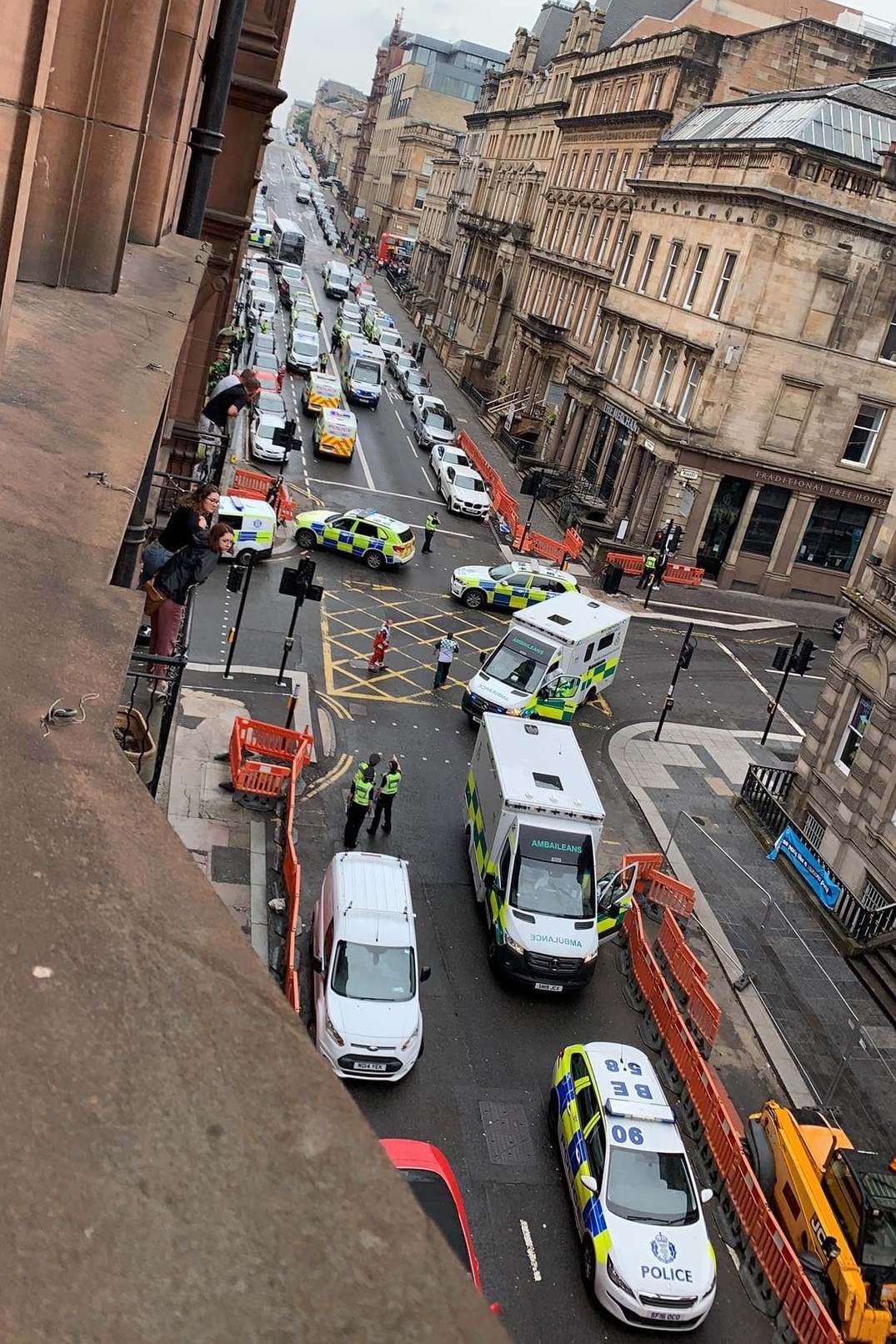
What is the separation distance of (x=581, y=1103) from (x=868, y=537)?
1413 inches

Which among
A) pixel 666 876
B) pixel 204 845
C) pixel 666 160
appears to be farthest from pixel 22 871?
pixel 666 160

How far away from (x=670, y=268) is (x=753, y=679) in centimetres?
1951

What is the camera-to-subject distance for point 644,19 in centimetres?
6375

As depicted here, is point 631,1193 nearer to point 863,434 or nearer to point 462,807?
point 462,807

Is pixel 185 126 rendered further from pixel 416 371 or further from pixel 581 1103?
pixel 416 371

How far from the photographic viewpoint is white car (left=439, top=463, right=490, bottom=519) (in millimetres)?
47062

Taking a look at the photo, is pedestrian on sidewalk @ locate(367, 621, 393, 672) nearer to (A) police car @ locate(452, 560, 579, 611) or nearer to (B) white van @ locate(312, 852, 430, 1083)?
(A) police car @ locate(452, 560, 579, 611)

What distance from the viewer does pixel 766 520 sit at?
4541 centimetres

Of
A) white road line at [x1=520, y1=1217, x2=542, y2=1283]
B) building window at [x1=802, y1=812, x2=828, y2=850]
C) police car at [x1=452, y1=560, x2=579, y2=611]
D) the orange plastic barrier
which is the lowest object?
white road line at [x1=520, y1=1217, x2=542, y2=1283]

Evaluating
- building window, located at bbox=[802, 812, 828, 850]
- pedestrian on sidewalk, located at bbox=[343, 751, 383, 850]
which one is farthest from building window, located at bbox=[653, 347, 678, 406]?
pedestrian on sidewalk, located at bbox=[343, 751, 383, 850]

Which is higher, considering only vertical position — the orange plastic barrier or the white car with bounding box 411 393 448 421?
the white car with bounding box 411 393 448 421

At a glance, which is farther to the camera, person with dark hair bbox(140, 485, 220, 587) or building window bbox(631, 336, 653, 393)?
building window bbox(631, 336, 653, 393)

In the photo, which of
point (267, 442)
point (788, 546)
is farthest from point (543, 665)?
point (267, 442)

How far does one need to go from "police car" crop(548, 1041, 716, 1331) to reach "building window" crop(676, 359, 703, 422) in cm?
3306
